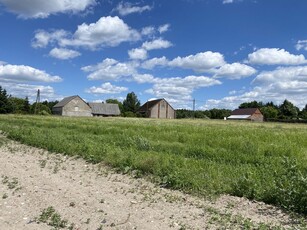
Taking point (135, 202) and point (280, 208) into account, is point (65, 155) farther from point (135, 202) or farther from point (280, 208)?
point (280, 208)

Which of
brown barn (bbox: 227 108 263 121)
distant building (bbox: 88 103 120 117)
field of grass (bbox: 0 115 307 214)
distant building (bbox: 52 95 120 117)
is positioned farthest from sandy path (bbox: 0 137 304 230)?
brown barn (bbox: 227 108 263 121)

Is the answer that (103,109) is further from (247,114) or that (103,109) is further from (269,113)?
(269,113)

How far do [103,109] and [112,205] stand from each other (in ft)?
353

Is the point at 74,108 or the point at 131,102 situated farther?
the point at 131,102

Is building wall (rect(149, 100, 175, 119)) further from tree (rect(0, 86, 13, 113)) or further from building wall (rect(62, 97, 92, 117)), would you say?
tree (rect(0, 86, 13, 113))

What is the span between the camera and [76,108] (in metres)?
102

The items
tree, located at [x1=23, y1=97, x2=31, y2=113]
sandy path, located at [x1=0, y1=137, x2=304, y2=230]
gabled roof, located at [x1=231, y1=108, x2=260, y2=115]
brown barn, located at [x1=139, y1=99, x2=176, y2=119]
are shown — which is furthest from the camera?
gabled roof, located at [x1=231, y1=108, x2=260, y2=115]

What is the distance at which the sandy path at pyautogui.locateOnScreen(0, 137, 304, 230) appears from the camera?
5.81 m

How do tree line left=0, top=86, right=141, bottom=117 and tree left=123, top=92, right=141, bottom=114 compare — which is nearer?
tree line left=0, top=86, right=141, bottom=117

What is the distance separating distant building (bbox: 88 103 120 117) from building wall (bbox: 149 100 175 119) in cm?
1193

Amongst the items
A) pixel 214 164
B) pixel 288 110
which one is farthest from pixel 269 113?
pixel 214 164

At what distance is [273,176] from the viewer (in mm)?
8125

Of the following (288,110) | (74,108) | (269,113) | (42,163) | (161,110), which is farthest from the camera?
(269,113)

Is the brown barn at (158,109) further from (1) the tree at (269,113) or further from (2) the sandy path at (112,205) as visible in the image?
(2) the sandy path at (112,205)
